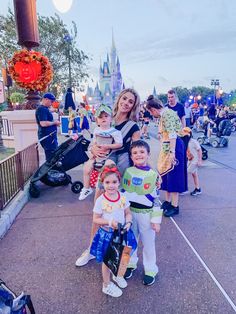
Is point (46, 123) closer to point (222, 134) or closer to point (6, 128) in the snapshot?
point (6, 128)

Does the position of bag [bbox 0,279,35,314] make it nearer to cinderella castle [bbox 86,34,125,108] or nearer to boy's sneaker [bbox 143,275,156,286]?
boy's sneaker [bbox 143,275,156,286]

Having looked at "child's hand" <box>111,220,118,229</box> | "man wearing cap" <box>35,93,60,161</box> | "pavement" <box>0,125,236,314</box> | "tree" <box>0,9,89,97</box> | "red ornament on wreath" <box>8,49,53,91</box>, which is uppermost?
"tree" <box>0,9,89,97</box>

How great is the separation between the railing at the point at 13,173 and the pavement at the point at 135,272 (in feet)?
1.19

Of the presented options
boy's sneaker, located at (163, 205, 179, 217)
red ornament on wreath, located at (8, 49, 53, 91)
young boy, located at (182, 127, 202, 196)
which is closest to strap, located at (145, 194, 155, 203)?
boy's sneaker, located at (163, 205, 179, 217)

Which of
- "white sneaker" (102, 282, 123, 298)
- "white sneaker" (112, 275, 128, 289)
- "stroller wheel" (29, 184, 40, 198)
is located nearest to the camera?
"white sneaker" (102, 282, 123, 298)

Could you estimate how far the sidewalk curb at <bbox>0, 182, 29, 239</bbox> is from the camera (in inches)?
140

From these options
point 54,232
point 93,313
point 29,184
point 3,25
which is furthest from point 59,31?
point 93,313

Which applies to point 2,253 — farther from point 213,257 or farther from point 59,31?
point 59,31

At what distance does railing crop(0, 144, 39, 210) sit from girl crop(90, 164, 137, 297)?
2.07 m

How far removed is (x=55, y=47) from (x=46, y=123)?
69.2 feet

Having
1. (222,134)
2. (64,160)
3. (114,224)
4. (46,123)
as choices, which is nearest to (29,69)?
(46,123)

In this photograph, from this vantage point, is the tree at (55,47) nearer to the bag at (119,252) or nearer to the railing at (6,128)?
the railing at (6,128)

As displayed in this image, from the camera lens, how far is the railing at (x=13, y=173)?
409 cm

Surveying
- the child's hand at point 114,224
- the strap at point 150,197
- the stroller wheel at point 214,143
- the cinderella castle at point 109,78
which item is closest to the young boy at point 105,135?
the strap at point 150,197
